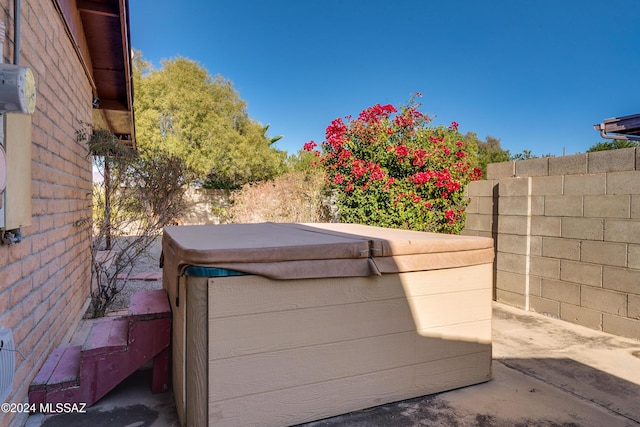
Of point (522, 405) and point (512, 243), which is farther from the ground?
point (512, 243)

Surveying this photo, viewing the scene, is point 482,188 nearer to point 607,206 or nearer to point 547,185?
point 547,185

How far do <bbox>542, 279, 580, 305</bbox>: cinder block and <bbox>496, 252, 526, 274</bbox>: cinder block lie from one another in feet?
1.05

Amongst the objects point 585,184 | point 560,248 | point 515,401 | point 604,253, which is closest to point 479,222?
point 560,248

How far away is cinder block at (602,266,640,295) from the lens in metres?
3.62

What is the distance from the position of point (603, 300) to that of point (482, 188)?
2094 millimetres

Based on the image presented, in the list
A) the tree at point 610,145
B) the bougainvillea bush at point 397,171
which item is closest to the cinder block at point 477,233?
the bougainvillea bush at point 397,171

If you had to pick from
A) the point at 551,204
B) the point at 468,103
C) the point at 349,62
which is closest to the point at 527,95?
the point at 468,103

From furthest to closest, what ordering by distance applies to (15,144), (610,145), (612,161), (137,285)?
(610,145), (137,285), (612,161), (15,144)

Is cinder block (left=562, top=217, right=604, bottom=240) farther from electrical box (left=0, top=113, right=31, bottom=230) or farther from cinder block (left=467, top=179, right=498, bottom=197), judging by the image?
electrical box (left=0, top=113, right=31, bottom=230)

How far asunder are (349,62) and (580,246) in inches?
456

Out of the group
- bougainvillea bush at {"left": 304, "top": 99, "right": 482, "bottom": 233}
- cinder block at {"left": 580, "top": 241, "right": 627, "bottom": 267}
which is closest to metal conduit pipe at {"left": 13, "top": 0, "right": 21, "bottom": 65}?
bougainvillea bush at {"left": 304, "top": 99, "right": 482, "bottom": 233}

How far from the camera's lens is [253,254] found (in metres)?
1.87

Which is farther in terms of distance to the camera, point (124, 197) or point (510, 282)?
point (510, 282)

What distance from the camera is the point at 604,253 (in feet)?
12.8
